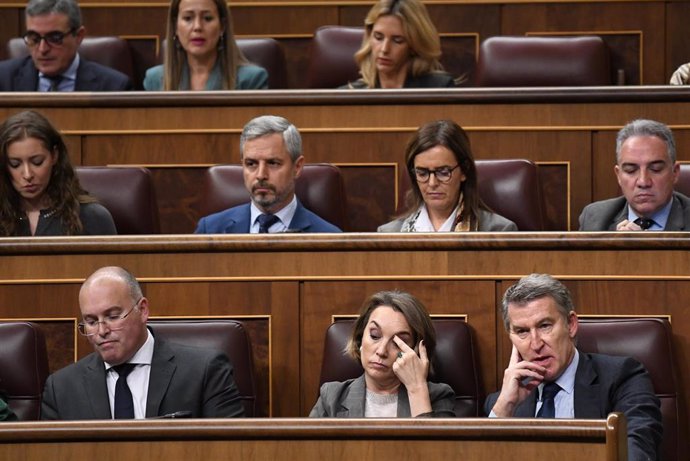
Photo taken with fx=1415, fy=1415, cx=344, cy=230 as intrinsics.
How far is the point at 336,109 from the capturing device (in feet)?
5.90

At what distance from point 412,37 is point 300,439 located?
93 centimetres

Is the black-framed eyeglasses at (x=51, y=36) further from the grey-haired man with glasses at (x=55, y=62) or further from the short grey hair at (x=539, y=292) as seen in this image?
the short grey hair at (x=539, y=292)

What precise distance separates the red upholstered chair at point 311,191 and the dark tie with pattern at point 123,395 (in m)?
0.38

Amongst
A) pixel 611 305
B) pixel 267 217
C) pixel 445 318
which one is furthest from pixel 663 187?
pixel 267 217

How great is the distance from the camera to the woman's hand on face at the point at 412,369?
4.25 feet

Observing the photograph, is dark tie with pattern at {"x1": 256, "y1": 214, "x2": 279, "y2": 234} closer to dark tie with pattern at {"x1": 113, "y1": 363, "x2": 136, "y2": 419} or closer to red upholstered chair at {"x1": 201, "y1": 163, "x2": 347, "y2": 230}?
red upholstered chair at {"x1": 201, "y1": 163, "x2": 347, "y2": 230}

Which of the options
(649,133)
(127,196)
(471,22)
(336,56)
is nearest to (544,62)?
(471,22)

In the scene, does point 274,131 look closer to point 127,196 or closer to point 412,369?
point 127,196

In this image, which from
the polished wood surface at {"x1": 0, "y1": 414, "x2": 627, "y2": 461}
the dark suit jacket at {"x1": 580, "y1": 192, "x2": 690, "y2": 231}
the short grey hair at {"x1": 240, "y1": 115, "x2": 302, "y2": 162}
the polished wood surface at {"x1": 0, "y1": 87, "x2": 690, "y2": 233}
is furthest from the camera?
the polished wood surface at {"x1": 0, "y1": 87, "x2": 690, "y2": 233}

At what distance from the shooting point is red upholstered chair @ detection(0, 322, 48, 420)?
137 cm

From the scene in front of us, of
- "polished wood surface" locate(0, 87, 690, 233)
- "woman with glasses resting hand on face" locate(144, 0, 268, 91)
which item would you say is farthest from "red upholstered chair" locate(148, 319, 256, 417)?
"woman with glasses resting hand on face" locate(144, 0, 268, 91)

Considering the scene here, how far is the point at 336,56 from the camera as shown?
6.66ft

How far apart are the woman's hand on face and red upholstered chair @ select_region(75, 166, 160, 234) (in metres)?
0.47

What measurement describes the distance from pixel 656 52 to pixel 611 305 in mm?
762
